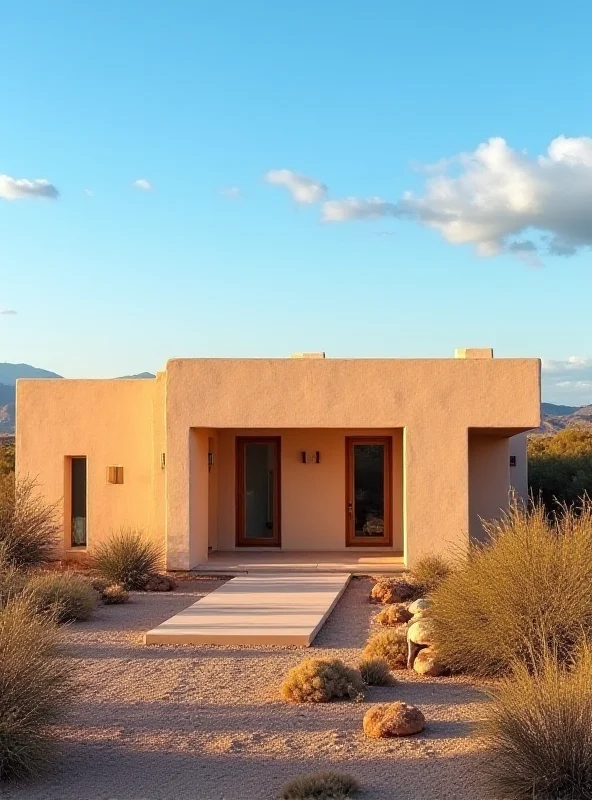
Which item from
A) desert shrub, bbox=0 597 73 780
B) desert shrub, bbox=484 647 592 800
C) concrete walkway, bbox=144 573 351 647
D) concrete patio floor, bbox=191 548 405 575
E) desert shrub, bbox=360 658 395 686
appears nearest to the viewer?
desert shrub, bbox=484 647 592 800

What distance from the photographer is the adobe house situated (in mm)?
15500

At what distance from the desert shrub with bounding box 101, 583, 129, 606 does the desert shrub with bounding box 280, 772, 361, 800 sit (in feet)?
25.9

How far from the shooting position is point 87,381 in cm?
1734

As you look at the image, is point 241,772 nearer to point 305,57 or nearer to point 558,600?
point 558,600

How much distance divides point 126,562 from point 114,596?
5.01 feet

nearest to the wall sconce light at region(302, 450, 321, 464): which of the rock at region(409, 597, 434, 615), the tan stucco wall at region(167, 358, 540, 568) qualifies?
the tan stucco wall at region(167, 358, 540, 568)

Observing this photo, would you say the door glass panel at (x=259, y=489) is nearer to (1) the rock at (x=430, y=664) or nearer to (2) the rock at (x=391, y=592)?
(2) the rock at (x=391, y=592)

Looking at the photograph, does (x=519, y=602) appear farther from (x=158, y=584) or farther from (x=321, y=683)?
(x=158, y=584)

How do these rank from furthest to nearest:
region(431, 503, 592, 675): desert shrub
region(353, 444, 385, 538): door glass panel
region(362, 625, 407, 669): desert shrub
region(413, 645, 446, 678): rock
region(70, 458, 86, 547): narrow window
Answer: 1. region(353, 444, 385, 538): door glass panel
2. region(70, 458, 86, 547): narrow window
3. region(362, 625, 407, 669): desert shrub
4. region(413, 645, 446, 678): rock
5. region(431, 503, 592, 675): desert shrub

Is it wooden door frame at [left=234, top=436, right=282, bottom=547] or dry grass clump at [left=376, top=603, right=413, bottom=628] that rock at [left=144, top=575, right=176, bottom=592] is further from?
dry grass clump at [left=376, top=603, right=413, bottom=628]

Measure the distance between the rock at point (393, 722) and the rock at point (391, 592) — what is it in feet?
20.3

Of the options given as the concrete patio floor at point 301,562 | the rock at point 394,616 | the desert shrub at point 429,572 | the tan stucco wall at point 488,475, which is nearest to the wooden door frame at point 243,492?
the concrete patio floor at point 301,562

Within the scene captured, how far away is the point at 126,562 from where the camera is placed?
48.3ft

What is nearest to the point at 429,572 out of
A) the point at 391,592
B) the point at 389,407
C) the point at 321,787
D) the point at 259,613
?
the point at 391,592
